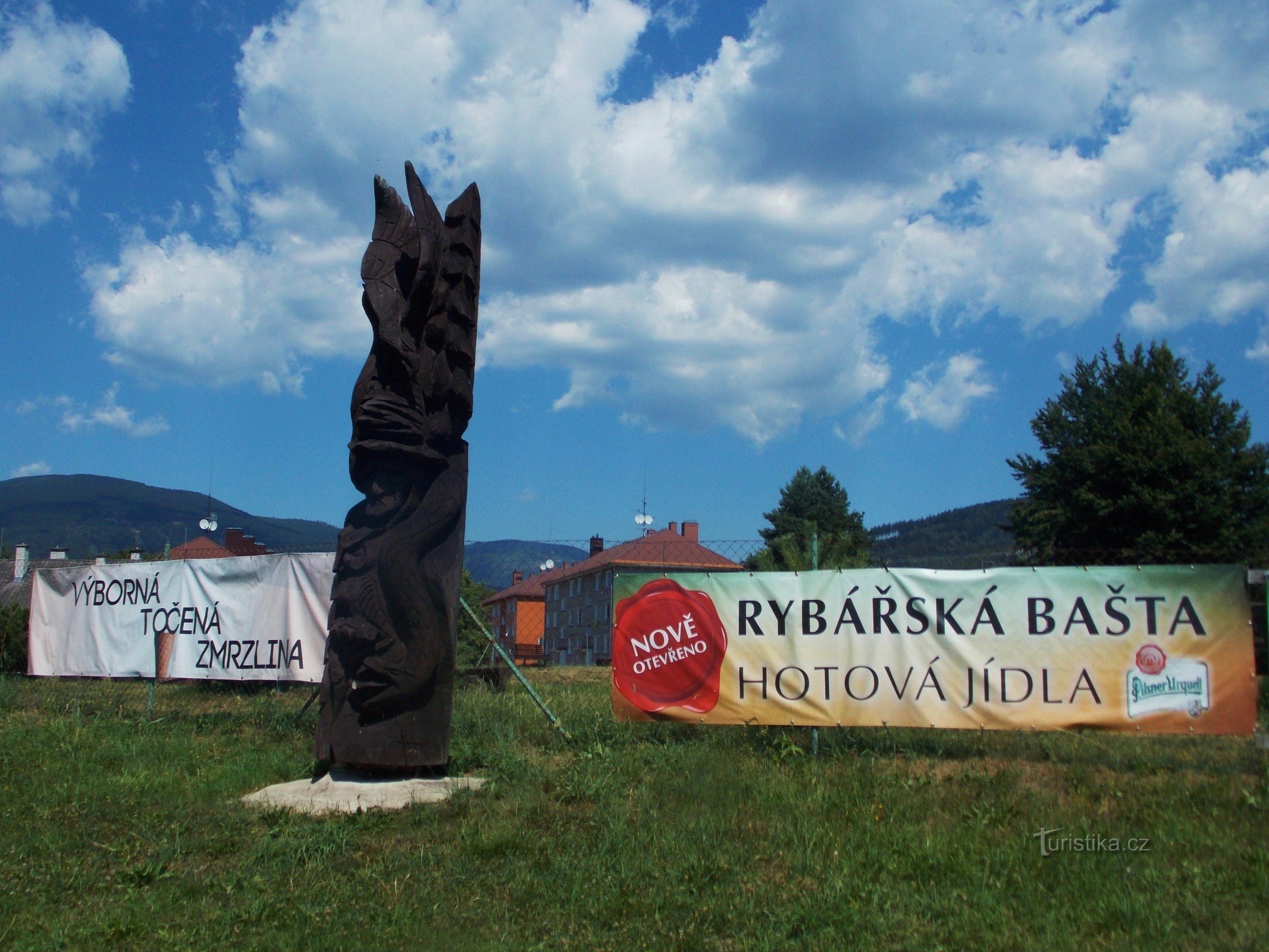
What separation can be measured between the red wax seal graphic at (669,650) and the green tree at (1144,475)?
18.4 meters

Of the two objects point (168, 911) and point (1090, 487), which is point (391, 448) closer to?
point (168, 911)

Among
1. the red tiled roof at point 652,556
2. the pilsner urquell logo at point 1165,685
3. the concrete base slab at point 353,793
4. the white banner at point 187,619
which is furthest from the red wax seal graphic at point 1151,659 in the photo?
the red tiled roof at point 652,556

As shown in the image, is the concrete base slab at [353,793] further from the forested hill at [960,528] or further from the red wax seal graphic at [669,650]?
the forested hill at [960,528]

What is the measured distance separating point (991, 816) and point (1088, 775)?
50.9 inches

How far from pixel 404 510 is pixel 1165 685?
552cm

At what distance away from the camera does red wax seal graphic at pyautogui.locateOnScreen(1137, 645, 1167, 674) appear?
281 inches

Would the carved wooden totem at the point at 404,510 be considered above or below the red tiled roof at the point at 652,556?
below

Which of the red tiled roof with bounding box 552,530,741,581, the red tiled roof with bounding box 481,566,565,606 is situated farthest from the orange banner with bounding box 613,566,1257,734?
the red tiled roof with bounding box 481,566,565,606

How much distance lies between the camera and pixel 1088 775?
6.90 meters

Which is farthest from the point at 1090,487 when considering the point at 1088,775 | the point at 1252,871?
the point at 1252,871

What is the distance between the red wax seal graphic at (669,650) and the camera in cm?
809

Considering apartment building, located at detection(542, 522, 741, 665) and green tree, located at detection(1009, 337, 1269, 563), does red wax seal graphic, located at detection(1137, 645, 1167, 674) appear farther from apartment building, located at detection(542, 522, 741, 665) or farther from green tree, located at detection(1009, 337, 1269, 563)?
apartment building, located at detection(542, 522, 741, 665)

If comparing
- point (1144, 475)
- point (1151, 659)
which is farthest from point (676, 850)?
point (1144, 475)

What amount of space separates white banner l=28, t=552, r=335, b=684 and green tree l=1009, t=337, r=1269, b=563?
1961cm
